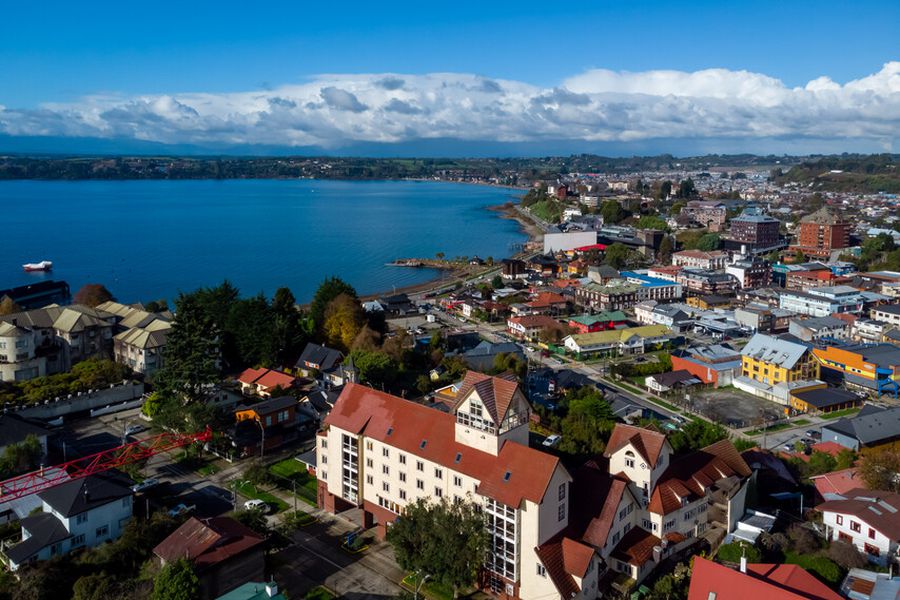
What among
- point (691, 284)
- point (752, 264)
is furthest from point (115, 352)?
point (752, 264)

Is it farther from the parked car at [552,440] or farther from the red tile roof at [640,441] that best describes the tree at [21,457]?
the red tile roof at [640,441]

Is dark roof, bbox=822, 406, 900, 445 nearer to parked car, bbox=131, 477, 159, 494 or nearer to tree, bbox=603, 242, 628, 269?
parked car, bbox=131, 477, 159, 494

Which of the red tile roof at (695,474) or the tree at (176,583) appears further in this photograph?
the red tile roof at (695,474)

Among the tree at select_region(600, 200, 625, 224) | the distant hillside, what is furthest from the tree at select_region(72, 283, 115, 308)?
the distant hillside

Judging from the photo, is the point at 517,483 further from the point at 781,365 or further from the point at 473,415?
the point at 781,365

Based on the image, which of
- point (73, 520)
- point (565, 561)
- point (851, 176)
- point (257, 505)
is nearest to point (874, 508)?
point (565, 561)

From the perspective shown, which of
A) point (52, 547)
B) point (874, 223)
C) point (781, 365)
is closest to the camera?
point (52, 547)

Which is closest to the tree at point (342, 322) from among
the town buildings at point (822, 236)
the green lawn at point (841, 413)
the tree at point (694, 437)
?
the tree at point (694, 437)

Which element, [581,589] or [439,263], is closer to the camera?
[581,589]
